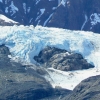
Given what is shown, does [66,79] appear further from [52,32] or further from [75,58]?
[52,32]

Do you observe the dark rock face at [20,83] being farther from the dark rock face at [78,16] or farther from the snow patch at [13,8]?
the snow patch at [13,8]

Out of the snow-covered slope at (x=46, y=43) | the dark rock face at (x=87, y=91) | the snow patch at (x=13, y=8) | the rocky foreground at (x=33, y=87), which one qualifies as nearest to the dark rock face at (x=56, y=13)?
the snow patch at (x=13, y=8)

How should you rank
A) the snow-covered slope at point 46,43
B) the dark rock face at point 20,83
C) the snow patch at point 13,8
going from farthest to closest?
the snow patch at point 13,8, the snow-covered slope at point 46,43, the dark rock face at point 20,83

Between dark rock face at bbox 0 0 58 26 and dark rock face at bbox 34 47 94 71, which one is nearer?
dark rock face at bbox 34 47 94 71

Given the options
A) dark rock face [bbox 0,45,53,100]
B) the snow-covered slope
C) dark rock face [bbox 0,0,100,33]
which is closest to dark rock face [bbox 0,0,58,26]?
dark rock face [bbox 0,0,100,33]

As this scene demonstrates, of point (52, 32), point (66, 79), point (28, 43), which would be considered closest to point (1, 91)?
point (66, 79)

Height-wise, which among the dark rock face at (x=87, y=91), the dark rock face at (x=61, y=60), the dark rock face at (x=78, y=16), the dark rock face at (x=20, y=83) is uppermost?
the dark rock face at (x=87, y=91)

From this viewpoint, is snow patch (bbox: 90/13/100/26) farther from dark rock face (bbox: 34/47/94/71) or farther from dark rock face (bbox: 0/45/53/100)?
dark rock face (bbox: 0/45/53/100)

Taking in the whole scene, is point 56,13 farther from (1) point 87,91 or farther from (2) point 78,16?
(1) point 87,91
